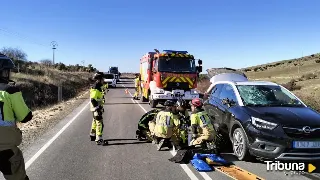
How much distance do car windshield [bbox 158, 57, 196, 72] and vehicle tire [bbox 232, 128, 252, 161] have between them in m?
11.1

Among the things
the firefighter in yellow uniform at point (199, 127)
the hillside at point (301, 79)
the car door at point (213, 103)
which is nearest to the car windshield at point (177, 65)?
the hillside at point (301, 79)

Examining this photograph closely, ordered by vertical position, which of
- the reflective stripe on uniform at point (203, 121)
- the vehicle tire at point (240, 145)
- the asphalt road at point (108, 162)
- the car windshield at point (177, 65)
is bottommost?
the asphalt road at point (108, 162)

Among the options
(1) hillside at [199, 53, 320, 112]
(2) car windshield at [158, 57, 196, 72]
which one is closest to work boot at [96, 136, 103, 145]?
(2) car windshield at [158, 57, 196, 72]

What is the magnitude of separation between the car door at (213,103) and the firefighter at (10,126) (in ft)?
19.7

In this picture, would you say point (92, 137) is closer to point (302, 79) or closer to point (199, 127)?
point (199, 127)

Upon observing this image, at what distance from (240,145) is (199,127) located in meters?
1.06

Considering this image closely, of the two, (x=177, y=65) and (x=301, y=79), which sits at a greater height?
(x=177, y=65)

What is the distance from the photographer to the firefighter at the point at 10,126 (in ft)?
13.0

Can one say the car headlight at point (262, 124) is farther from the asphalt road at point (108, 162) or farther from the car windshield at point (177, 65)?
the car windshield at point (177, 65)

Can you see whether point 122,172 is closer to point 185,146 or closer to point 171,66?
point 185,146

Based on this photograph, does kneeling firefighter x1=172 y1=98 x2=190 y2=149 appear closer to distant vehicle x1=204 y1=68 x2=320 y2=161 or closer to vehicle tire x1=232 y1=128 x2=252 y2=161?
distant vehicle x1=204 y1=68 x2=320 y2=161

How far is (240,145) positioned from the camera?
7582mm

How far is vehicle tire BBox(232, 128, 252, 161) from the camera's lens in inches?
289

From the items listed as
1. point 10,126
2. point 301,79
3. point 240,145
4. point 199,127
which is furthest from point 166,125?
point 301,79
